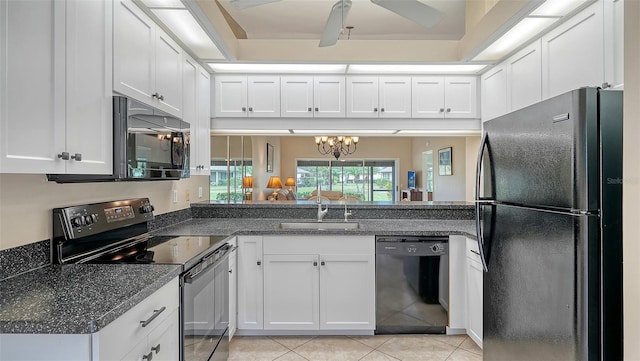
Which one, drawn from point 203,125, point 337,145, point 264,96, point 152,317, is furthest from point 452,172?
→ point 152,317

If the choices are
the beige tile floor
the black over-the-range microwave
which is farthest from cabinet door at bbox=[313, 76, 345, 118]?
the beige tile floor

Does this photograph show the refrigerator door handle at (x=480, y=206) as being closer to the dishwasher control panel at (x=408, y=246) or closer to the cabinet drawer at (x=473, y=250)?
the cabinet drawer at (x=473, y=250)

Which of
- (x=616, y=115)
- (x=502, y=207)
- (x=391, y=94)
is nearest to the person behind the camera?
(x=616, y=115)

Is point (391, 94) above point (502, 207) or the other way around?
above

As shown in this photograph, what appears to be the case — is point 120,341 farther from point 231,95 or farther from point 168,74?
point 231,95

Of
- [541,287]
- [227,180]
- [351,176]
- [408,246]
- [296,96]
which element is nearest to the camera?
[541,287]

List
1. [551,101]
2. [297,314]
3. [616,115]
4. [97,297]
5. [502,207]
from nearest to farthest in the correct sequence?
1. [97,297]
2. [616,115]
3. [551,101]
4. [502,207]
5. [297,314]

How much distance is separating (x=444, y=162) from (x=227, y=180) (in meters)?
4.74

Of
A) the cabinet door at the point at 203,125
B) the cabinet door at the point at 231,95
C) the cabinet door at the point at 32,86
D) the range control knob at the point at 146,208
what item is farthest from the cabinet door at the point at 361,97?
the cabinet door at the point at 32,86

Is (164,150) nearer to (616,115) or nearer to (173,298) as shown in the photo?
(173,298)

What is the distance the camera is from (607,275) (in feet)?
4.35

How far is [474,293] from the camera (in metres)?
2.47

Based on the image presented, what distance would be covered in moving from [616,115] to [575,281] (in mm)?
658

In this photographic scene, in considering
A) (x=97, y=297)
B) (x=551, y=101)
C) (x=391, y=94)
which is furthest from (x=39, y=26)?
(x=391, y=94)
